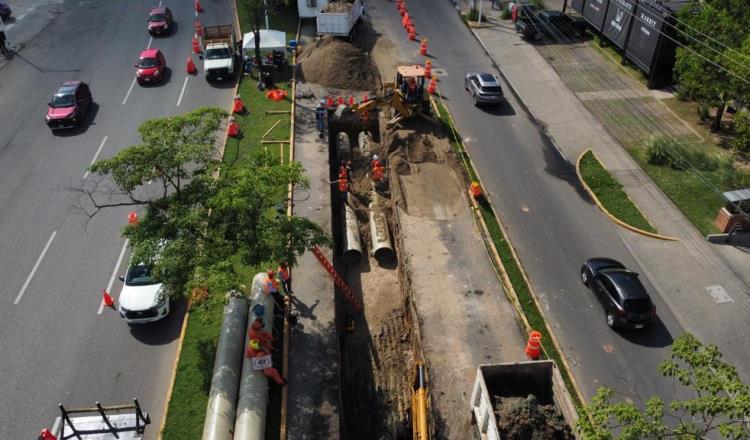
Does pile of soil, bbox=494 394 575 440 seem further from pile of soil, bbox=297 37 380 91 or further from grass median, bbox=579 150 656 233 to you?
pile of soil, bbox=297 37 380 91

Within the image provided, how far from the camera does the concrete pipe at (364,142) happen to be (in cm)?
2923

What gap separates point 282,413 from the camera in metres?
15.6

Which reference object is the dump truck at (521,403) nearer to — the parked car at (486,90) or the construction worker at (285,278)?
the construction worker at (285,278)

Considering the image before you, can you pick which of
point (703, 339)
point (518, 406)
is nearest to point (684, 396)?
point (703, 339)

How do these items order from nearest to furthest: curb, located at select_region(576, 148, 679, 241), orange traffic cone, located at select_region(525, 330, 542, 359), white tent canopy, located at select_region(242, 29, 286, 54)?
orange traffic cone, located at select_region(525, 330, 542, 359), curb, located at select_region(576, 148, 679, 241), white tent canopy, located at select_region(242, 29, 286, 54)

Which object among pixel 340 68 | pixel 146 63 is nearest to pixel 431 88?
Answer: pixel 340 68

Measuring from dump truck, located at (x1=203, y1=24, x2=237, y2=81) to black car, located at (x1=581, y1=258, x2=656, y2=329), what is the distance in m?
24.1

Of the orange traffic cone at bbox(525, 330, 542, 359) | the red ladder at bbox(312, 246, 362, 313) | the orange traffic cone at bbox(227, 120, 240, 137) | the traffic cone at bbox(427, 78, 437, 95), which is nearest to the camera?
the orange traffic cone at bbox(525, 330, 542, 359)

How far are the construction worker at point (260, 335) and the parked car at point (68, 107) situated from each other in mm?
19534

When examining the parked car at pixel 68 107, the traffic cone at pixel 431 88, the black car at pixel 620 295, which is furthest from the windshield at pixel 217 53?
the black car at pixel 620 295

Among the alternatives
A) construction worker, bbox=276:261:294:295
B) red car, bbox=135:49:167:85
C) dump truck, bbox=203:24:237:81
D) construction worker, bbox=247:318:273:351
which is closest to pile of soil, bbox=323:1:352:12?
dump truck, bbox=203:24:237:81

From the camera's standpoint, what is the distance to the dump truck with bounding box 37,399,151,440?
14875mm

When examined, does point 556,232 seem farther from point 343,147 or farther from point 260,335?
point 260,335

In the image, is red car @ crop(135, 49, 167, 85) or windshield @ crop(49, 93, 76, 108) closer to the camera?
windshield @ crop(49, 93, 76, 108)
